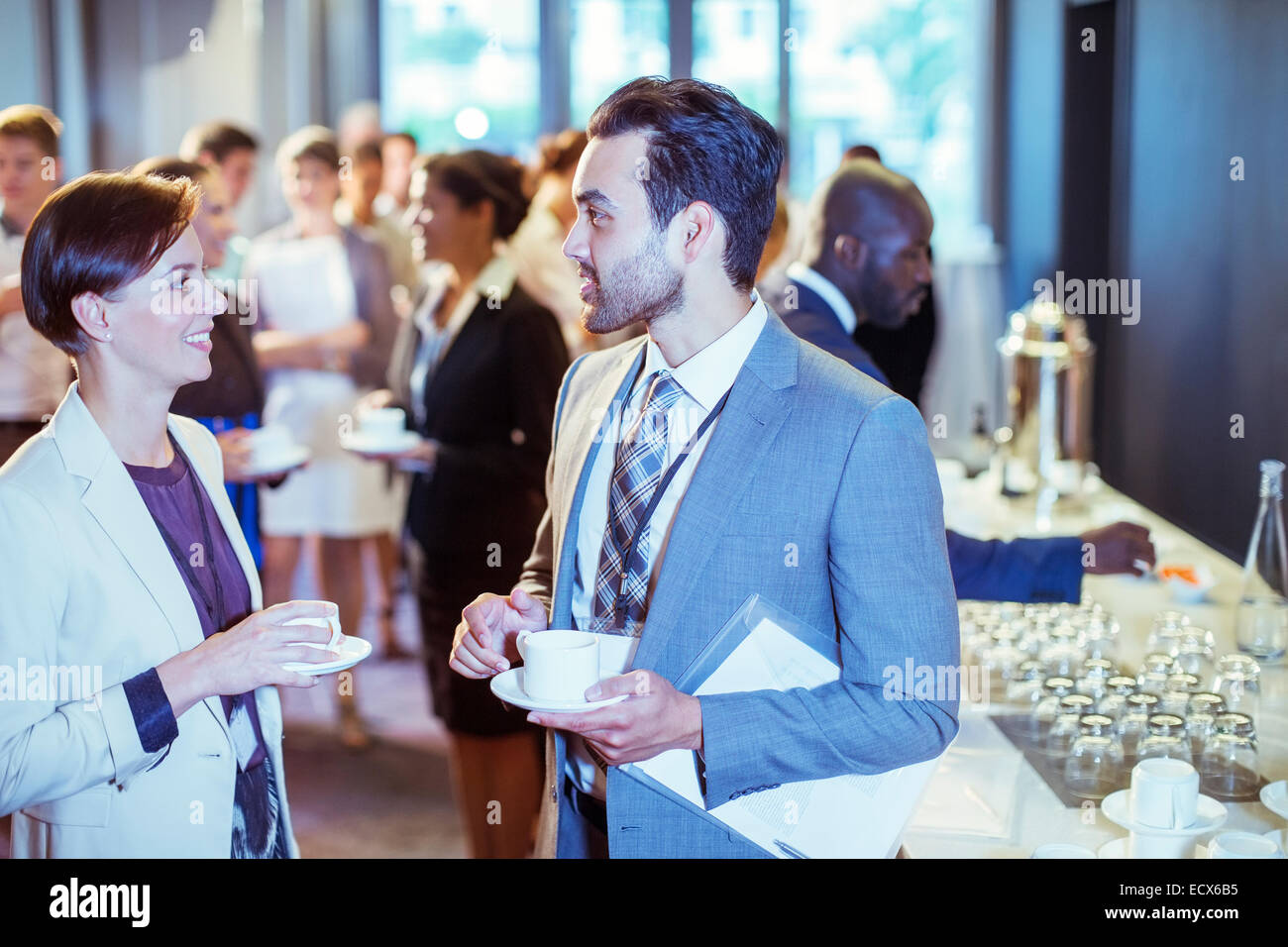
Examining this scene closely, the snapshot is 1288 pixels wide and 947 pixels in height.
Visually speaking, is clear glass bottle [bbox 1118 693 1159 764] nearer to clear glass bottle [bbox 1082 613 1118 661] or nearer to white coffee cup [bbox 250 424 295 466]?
A: clear glass bottle [bbox 1082 613 1118 661]

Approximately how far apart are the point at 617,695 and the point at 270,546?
3.27 meters

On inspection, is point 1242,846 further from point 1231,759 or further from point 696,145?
point 696,145

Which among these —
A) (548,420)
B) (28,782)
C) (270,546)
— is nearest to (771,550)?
(28,782)

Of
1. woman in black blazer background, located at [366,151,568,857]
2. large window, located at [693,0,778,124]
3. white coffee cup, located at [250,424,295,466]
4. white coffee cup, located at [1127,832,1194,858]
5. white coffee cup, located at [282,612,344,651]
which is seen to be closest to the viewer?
white coffee cup, located at [282,612,344,651]

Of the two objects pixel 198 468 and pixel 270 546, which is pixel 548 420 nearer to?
pixel 198 468

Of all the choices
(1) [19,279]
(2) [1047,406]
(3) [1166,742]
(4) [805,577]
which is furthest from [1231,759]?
(1) [19,279]

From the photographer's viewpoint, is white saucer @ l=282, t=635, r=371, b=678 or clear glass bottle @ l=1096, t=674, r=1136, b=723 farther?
clear glass bottle @ l=1096, t=674, r=1136, b=723

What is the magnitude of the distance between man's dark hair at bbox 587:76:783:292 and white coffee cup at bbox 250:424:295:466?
1193mm

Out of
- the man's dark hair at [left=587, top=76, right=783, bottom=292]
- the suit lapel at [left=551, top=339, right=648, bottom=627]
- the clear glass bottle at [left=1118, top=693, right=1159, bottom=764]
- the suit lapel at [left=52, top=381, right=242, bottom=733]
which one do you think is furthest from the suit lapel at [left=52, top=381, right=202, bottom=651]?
the clear glass bottle at [left=1118, top=693, right=1159, bottom=764]

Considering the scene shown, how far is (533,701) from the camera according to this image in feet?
4.21

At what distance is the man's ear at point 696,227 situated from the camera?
1435 mm

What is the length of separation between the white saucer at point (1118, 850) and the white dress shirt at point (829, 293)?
973 millimetres

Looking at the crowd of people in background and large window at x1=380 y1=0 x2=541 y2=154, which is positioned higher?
large window at x1=380 y1=0 x2=541 y2=154

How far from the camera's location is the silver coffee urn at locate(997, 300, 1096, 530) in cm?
327
